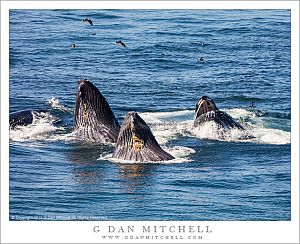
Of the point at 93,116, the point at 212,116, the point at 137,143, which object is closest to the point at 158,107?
the point at 212,116

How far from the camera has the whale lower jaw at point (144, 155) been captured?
36.0 metres

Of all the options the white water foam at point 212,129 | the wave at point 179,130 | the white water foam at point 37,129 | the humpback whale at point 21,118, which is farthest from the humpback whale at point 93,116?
the humpback whale at point 21,118

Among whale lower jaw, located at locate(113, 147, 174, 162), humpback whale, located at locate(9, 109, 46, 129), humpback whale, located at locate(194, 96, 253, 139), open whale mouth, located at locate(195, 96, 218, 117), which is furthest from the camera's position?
humpback whale, located at locate(9, 109, 46, 129)

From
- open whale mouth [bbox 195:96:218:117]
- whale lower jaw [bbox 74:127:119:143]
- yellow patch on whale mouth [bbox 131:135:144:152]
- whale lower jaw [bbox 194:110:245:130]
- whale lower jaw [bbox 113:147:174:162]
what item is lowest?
whale lower jaw [bbox 113:147:174:162]

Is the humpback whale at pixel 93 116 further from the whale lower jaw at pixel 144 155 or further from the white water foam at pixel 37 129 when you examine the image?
the whale lower jaw at pixel 144 155

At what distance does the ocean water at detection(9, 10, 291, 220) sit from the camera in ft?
111

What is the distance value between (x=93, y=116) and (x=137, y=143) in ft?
10.1

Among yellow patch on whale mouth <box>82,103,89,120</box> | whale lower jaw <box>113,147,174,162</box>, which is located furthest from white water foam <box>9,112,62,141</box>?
whale lower jaw <box>113,147,174,162</box>

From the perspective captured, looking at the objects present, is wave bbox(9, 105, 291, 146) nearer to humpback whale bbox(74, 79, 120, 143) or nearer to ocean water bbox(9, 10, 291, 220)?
ocean water bbox(9, 10, 291, 220)

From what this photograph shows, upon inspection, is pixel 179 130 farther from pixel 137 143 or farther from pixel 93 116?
pixel 137 143

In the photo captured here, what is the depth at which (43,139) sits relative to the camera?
127 ft

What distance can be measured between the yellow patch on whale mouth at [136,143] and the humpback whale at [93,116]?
2.22m

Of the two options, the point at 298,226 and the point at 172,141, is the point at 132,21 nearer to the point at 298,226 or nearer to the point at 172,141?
the point at 172,141

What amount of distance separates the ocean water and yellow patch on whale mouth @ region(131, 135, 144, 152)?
1.90 ft
